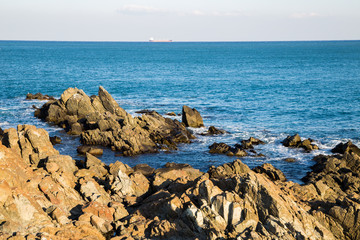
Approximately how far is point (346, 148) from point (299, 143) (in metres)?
6.02

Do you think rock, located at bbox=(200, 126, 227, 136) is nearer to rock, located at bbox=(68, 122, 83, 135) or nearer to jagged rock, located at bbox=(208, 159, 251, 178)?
rock, located at bbox=(68, 122, 83, 135)

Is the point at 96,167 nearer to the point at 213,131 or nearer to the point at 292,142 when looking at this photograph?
the point at 213,131

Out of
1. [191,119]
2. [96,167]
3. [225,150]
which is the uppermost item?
[96,167]

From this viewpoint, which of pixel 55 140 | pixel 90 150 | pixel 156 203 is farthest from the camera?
pixel 55 140

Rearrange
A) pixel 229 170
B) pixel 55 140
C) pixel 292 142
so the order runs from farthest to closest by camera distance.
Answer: pixel 55 140 < pixel 292 142 < pixel 229 170

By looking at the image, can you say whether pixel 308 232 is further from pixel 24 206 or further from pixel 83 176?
pixel 83 176

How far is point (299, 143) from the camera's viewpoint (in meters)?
49.3

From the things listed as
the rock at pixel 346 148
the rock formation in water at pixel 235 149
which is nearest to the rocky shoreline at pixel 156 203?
the rock at pixel 346 148

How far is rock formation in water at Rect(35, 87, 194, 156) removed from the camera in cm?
4831

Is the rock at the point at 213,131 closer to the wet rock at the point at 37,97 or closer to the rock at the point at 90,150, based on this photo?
the rock at the point at 90,150

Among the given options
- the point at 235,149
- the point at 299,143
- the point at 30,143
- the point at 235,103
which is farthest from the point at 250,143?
the point at 235,103

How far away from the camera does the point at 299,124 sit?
202 ft

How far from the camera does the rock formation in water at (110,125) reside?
4831 centimetres

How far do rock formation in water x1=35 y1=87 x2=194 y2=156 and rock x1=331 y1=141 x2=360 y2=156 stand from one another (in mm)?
19303
